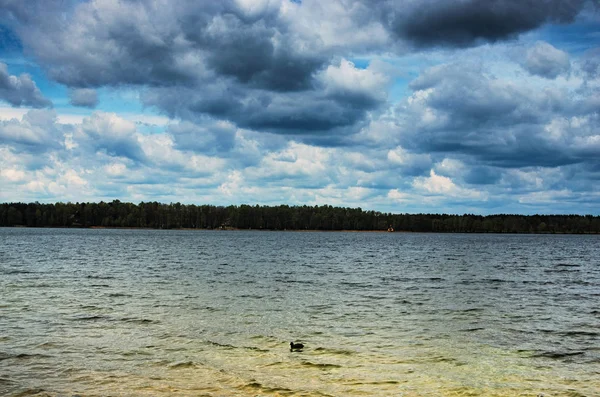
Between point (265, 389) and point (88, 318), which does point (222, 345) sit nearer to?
point (265, 389)

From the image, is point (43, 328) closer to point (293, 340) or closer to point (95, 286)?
point (293, 340)

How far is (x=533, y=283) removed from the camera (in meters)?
51.8

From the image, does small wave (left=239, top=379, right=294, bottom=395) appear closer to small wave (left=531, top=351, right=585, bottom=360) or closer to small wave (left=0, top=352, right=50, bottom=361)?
small wave (left=0, top=352, right=50, bottom=361)

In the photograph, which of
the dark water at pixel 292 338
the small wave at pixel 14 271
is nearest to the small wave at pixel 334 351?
the dark water at pixel 292 338

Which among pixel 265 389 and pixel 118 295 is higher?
pixel 265 389

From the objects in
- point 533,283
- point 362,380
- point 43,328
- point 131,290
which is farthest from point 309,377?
point 533,283

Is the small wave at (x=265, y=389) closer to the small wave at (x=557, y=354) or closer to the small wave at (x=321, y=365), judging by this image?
the small wave at (x=321, y=365)

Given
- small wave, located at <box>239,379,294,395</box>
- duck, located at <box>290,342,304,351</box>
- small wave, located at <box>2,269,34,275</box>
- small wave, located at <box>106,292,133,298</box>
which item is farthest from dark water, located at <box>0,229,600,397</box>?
small wave, located at <box>2,269,34,275</box>

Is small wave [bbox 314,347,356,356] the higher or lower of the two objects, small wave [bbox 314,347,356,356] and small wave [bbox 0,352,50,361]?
the higher

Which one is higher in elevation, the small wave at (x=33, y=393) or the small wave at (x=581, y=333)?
the small wave at (x=581, y=333)

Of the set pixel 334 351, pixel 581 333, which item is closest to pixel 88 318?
pixel 334 351

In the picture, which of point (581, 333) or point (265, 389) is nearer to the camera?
point (265, 389)

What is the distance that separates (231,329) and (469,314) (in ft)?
48.1

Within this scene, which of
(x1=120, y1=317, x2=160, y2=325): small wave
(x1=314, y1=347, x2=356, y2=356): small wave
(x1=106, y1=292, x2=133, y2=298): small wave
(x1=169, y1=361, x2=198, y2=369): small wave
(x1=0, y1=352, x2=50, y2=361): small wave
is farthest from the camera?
(x1=106, y1=292, x2=133, y2=298): small wave
